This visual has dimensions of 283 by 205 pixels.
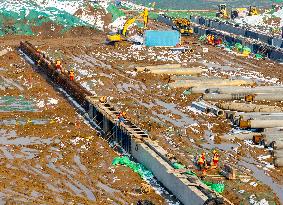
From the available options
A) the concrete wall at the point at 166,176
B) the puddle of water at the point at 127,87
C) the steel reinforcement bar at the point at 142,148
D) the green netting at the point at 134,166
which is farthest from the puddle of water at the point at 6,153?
the puddle of water at the point at 127,87

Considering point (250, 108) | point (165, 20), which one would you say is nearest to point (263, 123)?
point (250, 108)

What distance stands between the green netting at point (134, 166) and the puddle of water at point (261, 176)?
13.0ft

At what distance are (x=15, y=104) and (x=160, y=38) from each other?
22373mm

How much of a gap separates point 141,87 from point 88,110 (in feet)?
22.7

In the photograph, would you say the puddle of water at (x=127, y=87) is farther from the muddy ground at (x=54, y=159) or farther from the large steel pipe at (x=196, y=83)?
the muddy ground at (x=54, y=159)

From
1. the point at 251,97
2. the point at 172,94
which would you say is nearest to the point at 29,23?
the point at 172,94

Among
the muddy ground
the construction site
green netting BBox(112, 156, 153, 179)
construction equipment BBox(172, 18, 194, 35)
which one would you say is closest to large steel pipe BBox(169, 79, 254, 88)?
the construction site

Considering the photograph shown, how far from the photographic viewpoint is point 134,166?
20359 mm

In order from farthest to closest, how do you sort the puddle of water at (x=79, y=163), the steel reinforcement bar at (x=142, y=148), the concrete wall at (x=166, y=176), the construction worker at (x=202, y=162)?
the puddle of water at (x=79, y=163), the construction worker at (x=202, y=162), the steel reinforcement bar at (x=142, y=148), the concrete wall at (x=166, y=176)

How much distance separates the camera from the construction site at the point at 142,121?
60.5 feet

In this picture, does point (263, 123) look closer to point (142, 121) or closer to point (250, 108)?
point (250, 108)

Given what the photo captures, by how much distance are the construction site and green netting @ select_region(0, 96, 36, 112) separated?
0.06m

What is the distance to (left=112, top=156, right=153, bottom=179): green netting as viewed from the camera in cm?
1964

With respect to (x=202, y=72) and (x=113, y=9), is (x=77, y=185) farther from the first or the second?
(x=113, y=9)
